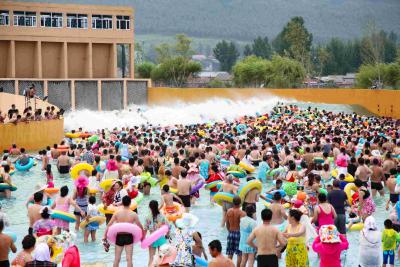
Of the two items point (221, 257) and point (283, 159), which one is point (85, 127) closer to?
point (283, 159)

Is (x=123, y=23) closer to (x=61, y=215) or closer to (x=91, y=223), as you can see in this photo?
(x=91, y=223)

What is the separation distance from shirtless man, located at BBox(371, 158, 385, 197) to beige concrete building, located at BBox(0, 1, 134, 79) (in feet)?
136

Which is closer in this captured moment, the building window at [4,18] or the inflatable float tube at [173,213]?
the inflatable float tube at [173,213]

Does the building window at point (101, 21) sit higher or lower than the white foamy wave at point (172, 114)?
higher

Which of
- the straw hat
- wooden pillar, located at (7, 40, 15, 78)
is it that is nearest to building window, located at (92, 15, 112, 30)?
wooden pillar, located at (7, 40, 15, 78)

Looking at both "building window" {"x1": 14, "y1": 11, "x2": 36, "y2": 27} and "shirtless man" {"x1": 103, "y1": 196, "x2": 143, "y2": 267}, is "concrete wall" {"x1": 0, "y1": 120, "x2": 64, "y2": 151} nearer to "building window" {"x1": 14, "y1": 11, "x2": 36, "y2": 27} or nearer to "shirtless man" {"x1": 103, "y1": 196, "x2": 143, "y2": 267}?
"shirtless man" {"x1": 103, "y1": 196, "x2": 143, "y2": 267}

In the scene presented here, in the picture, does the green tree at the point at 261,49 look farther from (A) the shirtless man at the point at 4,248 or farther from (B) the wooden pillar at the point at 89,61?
(A) the shirtless man at the point at 4,248

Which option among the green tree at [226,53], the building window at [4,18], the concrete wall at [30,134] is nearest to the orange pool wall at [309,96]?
the building window at [4,18]

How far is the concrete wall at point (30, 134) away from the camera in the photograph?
1150 inches

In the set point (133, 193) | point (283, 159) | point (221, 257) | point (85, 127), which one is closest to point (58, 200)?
point (133, 193)

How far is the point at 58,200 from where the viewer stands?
12945 millimetres

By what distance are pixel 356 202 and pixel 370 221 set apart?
4125mm

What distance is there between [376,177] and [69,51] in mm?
43815

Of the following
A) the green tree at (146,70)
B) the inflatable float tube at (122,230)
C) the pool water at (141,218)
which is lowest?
the pool water at (141,218)
